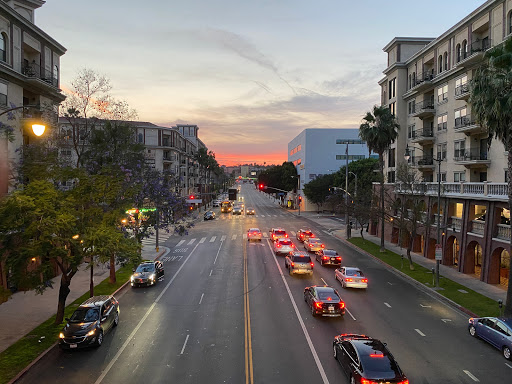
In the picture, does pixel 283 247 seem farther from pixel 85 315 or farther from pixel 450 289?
pixel 85 315

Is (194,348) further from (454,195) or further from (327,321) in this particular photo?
(454,195)

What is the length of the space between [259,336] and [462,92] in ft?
99.6

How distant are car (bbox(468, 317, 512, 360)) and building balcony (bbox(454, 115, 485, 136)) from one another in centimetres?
2182

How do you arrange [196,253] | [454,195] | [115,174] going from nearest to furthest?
1. [115,174]
2. [454,195]
3. [196,253]

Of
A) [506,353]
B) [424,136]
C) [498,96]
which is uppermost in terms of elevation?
[424,136]

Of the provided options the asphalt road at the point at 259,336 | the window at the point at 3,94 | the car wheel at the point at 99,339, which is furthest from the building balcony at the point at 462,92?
the window at the point at 3,94

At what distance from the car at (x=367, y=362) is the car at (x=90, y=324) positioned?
9.92 meters

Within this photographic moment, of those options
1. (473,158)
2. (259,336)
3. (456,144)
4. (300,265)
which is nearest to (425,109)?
(456,144)

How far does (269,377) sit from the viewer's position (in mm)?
13039

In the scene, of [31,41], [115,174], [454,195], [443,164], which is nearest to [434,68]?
[443,164]

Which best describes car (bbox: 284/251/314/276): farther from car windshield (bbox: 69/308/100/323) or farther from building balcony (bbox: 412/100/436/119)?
building balcony (bbox: 412/100/436/119)

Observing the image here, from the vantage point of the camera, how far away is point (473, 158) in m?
34.8

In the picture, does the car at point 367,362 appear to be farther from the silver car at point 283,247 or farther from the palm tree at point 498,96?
the silver car at point 283,247

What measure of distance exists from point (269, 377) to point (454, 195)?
26936 mm
